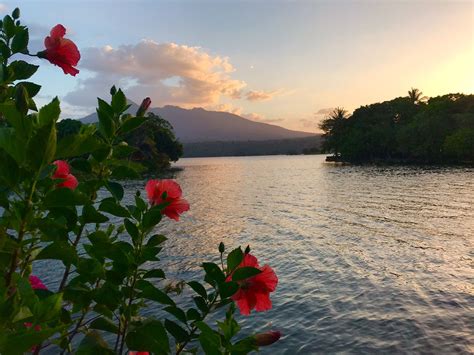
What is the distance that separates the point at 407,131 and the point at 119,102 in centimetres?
8784

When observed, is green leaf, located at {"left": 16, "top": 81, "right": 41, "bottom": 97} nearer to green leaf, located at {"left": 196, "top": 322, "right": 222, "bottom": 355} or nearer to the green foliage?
the green foliage

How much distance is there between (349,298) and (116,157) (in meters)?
11.0

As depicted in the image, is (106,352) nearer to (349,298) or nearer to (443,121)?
(349,298)

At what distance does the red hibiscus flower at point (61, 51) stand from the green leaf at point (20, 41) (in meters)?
0.08

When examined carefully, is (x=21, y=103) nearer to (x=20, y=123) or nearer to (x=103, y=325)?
(x=20, y=123)

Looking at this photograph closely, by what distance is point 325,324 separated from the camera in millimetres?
10000

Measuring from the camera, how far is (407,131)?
8162 cm

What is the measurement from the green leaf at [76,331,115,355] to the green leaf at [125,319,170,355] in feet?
0.34

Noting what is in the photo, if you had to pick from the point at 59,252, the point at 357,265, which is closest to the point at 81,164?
the point at 59,252

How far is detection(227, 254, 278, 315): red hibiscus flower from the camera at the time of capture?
1.84 meters

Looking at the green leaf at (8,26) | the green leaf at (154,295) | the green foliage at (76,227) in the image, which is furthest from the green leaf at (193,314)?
the green leaf at (8,26)

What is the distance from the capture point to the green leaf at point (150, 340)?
171 centimetres

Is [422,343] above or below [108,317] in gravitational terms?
below

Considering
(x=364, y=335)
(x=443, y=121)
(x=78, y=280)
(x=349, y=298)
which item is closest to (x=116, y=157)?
(x=78, y=280)
